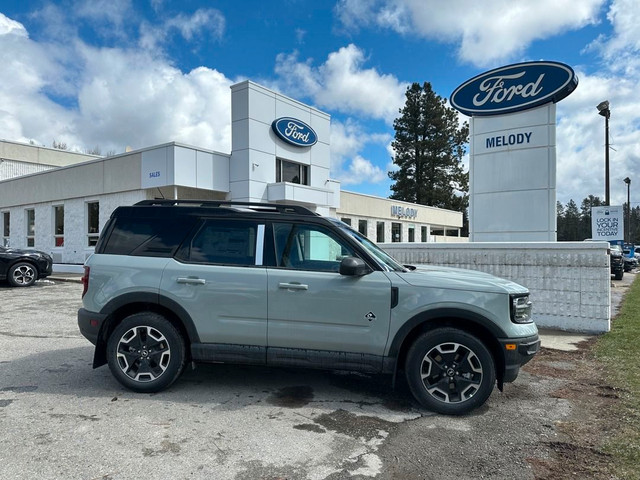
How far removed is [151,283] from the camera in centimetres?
450

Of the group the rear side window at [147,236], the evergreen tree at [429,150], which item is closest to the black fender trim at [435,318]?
the rear side window at [147,236]

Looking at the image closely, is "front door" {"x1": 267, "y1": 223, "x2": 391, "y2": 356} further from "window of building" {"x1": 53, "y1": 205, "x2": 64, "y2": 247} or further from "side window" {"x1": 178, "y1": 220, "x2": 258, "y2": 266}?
"window of building" {"x1": 53, "y1": 205, "x2": 64, "y2": 247}

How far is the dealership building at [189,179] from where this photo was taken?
673 inches

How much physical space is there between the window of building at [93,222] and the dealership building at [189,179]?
5 centimetres

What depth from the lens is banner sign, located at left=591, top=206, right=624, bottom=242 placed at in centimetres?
1977

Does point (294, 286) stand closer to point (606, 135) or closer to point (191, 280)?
point (191, 280)

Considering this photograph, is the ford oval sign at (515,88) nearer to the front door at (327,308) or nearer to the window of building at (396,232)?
the front door at (327,308)

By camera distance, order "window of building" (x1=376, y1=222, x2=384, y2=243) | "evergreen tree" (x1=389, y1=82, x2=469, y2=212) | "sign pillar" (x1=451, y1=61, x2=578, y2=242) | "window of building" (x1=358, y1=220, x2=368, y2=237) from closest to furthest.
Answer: "sign pillar" (x1=451, y1=61, x2=578, y2=242) → "window of building" (x1=358, y1=220, x2=368, y2=237) → "window of building" (x1=376, y1=222, x2=384, y2=243) → "evergreen tree" (x1=389, y1=82, x2=469, y2=212)

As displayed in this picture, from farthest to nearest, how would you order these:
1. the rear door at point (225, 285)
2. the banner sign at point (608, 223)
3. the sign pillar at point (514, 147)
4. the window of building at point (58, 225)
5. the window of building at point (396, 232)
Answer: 1. the window of building at point (396, 232)
2. the window of building at point (58, 225)
3. the banner sign at point (608, 223)
4. the sign pillar at point (514, 147)
5. the rear door at point (225, 285)

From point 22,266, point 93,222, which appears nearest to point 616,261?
point 22,266

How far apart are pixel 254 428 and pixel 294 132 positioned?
1691cm

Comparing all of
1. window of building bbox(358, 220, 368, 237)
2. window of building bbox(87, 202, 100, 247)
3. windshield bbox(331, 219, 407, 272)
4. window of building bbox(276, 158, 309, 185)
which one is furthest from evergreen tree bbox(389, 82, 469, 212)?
windshield bbox(331, 219, 407, 272)

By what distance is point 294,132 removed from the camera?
19.3 m

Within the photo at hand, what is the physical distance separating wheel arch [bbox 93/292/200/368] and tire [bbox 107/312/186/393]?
0.08m
